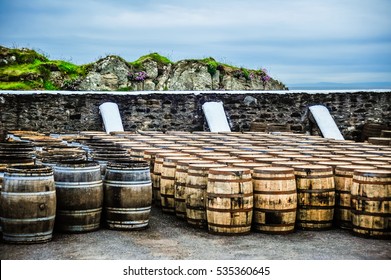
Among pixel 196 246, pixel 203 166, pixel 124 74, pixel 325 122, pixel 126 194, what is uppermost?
Result: pixel 124 74

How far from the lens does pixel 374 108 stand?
651 inches

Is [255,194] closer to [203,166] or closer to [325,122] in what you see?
[203,166]

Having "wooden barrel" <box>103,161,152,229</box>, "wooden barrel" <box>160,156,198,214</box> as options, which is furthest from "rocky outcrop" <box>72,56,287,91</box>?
"wooden barrel" <box>103,161,152,229</box>

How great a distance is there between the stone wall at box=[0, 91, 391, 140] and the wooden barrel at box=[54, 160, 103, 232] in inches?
363

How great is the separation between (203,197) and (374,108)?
10.9m

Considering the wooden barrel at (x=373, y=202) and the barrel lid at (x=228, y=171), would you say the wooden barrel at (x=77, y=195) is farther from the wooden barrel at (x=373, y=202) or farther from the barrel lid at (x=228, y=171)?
the wooden barrel at (x=373, y=202)

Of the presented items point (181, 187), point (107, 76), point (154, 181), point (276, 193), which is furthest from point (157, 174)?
point (107, 76)

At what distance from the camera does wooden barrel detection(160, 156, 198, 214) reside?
7609 millimetres

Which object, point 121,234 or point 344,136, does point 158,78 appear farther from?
point 121,234

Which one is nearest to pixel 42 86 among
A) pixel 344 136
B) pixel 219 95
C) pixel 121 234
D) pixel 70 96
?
pixel 70 96

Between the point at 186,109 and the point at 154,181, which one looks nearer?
the point at 154,181

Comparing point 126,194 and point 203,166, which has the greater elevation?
point 203,166

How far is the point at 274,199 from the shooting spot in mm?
6430

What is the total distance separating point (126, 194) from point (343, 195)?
2263 mm
